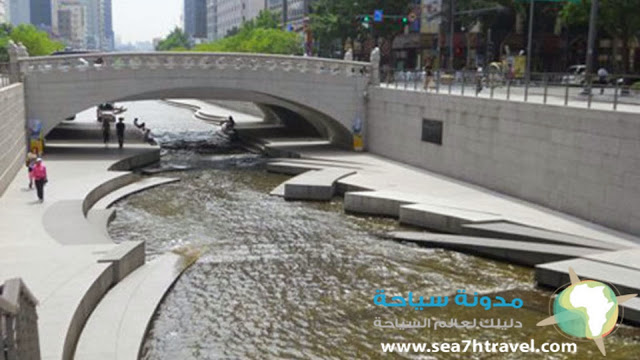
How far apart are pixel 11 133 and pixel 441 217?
16.3 m

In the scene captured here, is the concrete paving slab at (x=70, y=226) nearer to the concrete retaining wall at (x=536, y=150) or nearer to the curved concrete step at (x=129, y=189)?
the curved concrete step at (x=129, y=189)

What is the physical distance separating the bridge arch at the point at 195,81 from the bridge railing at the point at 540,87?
122 inches

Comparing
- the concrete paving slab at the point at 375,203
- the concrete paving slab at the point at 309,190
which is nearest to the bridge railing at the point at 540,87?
the concrete paving slab at the point at 375,203

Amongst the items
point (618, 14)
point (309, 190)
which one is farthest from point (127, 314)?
point (618, 14)

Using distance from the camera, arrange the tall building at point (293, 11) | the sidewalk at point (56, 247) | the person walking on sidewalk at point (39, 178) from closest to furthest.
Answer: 1. the sidewalk at point (56, 247)
2. the person walking on sidewalk at point (39, 178)
3. the tall building at point (293, 11)

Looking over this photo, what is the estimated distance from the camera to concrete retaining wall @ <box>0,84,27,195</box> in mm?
Answer: 23953

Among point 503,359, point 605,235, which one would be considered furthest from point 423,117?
point 503,359

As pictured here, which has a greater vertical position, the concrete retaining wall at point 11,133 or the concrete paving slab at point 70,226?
the concrete retaining wall at point 11,133

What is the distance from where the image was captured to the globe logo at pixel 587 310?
14.2 meters

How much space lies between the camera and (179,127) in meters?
54.6

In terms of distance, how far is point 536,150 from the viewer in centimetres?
2403

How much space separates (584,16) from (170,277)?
36.2 metres

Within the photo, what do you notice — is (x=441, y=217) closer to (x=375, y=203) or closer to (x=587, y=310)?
(x=375, y=203)

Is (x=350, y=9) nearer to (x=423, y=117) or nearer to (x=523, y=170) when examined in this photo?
(x=423, y=117)
